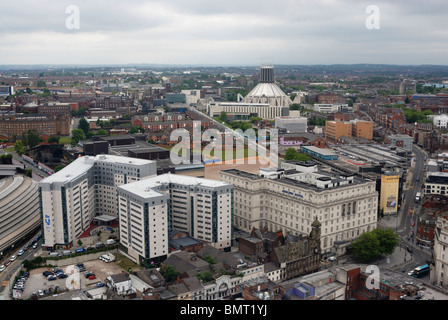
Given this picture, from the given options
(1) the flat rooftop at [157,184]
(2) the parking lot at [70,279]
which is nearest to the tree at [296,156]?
(1) the flat rooftop at [157,184]

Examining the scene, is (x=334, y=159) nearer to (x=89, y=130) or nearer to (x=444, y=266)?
(x=444, y=266)

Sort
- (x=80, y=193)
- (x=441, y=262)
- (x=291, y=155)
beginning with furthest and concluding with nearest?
(x=291, y=155) < (x=80, y=193) < (x=441, y=262)

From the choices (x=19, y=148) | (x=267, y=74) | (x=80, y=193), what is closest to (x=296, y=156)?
(x=80, y=193)

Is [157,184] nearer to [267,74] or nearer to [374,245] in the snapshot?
[374,245]

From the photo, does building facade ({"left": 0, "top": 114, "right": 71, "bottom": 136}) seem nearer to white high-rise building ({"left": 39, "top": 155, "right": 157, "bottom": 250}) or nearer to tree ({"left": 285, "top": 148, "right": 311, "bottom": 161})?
tree ({"left": 285, "top": 148, "right": 311, "bottom": 161})

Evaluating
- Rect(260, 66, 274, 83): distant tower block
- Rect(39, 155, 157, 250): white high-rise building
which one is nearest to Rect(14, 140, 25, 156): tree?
Rect(39, 155, 157, 250): white high-rise building

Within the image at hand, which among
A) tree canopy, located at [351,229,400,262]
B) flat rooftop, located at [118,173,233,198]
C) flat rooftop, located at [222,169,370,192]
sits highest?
flat rooftop, located at [118,173,233,198]
